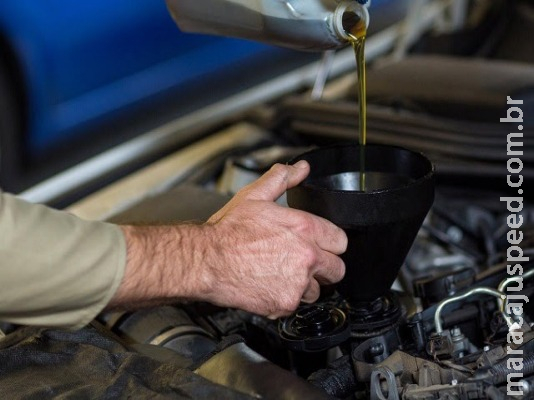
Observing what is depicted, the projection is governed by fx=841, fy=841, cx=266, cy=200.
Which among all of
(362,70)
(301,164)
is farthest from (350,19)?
(301,164)

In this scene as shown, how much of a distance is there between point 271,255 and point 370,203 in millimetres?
137

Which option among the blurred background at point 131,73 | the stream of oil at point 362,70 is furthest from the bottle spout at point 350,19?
the blurred background at point 131,73

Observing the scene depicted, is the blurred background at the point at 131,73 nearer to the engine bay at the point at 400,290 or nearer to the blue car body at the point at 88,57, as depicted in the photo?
the blue car body at the point at 88,57

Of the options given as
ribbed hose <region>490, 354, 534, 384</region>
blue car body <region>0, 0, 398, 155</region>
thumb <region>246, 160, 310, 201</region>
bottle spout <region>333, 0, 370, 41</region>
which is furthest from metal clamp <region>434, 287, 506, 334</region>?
blue car body <region>0, 0, 398, 155</region>

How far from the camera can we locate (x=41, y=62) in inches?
93.1

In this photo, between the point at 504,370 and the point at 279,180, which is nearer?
the point at 504,370

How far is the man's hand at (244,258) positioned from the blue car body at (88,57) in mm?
1496

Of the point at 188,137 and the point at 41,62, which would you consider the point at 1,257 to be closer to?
the point at 188,137

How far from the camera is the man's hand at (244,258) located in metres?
→ 0.96

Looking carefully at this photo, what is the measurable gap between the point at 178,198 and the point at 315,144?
453 mm

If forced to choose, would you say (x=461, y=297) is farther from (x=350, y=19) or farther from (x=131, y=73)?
(x=131, y=73)

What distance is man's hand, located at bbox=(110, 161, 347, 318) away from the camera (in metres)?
0.96

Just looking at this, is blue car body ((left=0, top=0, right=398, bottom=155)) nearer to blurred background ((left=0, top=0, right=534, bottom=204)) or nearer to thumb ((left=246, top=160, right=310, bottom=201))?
blurred background ((left=0, top=0, right=534, bottom=204))

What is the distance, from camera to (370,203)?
0.92 meters
